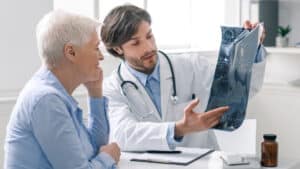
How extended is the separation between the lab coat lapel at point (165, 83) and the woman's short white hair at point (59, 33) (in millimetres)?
763

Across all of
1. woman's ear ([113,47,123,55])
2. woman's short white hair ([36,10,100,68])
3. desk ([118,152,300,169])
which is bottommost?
desk ([118,152,300,169])

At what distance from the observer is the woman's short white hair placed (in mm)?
1523

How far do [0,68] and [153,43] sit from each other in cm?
89

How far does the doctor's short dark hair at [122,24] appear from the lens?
7.17 feet

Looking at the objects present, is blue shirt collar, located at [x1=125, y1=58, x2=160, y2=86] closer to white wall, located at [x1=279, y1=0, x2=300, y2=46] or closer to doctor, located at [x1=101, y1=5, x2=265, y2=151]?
doctor, located at [x1=101, y1=5, x2=265, y2=151]

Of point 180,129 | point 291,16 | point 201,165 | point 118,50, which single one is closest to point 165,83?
point 118,50

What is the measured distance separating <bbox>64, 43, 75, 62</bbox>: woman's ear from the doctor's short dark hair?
2.21 ft

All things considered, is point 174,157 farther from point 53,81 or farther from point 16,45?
point 16,45

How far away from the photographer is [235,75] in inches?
70.4

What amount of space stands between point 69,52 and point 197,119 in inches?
21.6

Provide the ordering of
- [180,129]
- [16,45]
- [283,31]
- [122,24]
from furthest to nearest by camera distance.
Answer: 1. [283,31]
2. [16,45]
3. [122,24]
4. [180,129]

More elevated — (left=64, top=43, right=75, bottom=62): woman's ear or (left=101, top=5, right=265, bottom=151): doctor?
(left=64, top=43, right=75, bottom=62): woman's ear

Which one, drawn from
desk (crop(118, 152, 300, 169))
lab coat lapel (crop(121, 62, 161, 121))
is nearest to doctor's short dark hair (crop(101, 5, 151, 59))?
lab coat lapel (crop(121, 62, 161, 121))

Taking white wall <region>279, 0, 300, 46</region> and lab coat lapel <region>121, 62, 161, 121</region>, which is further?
white wall <region>279, 0, 300, 46</region>
